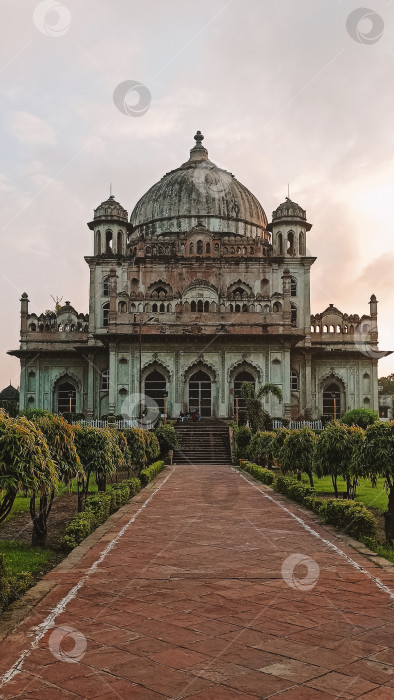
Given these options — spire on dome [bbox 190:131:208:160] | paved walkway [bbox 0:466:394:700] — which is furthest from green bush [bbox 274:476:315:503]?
spire on dome [bbox 190:131:208:160]

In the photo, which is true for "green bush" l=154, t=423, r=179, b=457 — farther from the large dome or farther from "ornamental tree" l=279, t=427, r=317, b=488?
the large dome

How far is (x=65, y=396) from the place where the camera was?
130ft

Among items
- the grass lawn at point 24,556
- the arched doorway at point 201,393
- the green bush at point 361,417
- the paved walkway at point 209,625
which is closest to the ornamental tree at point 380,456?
the paved walkway at point 209,625

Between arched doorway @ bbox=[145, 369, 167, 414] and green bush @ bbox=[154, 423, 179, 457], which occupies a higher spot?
arched doorway @ bbox=[145, 369, 167, 414]

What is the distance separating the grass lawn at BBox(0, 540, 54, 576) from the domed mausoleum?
23207 mm

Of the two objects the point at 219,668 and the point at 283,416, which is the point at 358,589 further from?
the point at 283,416

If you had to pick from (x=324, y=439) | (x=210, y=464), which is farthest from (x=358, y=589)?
(x=210, y=464)

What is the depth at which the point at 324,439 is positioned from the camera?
13438 mm

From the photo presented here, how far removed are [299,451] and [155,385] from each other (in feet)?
63.7

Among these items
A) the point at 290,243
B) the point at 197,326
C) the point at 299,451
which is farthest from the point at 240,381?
the point at 299,451

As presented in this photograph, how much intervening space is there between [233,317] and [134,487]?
20.4 meters

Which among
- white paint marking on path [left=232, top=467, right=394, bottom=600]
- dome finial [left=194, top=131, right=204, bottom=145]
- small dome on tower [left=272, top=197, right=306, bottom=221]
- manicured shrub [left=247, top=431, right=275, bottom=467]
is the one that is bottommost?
white paint marking on path [left=232, top=467, right=394, bottom=600]

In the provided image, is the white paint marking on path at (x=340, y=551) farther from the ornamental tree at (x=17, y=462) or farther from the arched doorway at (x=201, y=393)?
the arched doorway at (x=201, y=393)

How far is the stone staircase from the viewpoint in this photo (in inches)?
1059
